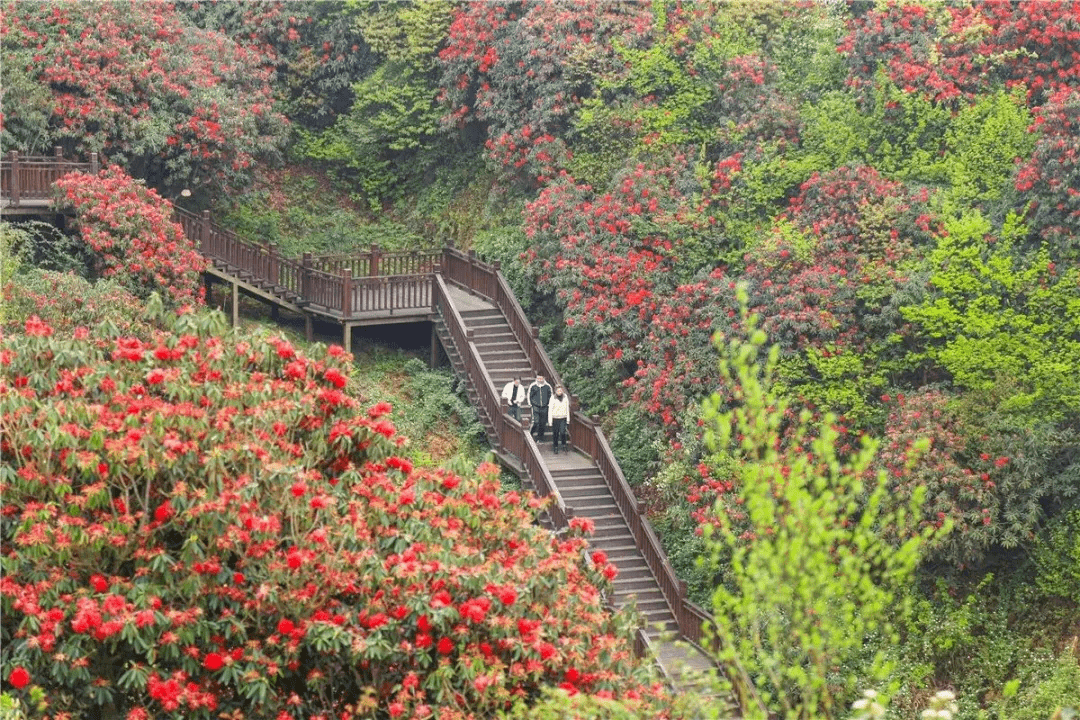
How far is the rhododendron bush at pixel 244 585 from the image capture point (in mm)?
17156

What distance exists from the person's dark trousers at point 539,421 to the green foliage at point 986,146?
7465 mm

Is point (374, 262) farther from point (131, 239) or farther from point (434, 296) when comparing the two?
point (131, 239)

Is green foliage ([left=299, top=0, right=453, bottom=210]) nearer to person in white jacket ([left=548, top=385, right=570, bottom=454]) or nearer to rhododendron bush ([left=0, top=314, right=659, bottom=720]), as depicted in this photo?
person in white jacket ([left=548, top=385, right=570, bottom=454])

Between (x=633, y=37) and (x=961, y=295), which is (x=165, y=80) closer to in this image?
(x=633, y=37)

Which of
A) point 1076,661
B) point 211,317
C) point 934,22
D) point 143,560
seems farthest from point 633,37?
point 143,560

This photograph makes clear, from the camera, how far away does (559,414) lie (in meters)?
31.9

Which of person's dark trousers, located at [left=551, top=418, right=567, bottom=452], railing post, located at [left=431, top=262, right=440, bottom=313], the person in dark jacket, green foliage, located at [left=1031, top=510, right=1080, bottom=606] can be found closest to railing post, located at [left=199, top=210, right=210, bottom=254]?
railing post, located at [left=431, top=262, right=440, bottom=313]

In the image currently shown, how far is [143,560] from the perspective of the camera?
17.6 metres

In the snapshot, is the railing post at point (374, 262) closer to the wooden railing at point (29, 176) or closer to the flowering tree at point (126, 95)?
the flowering tree at point (126, 95)

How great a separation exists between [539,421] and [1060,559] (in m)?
8.71

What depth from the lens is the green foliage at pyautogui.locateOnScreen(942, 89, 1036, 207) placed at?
3177 centimetres

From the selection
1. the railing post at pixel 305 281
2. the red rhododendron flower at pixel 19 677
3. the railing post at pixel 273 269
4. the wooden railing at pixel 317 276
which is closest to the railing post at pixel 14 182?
the wooden railing at pixel 317 276

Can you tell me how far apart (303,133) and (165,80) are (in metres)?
6.46

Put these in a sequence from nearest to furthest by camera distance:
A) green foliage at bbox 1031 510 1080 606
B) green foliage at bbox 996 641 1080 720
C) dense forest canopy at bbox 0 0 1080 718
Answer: green foliage at bbox 996 641 1080 720
green foliage at bbox 1031 510 1080 606
dense forest canopy at bbox 0 0 1080 718
